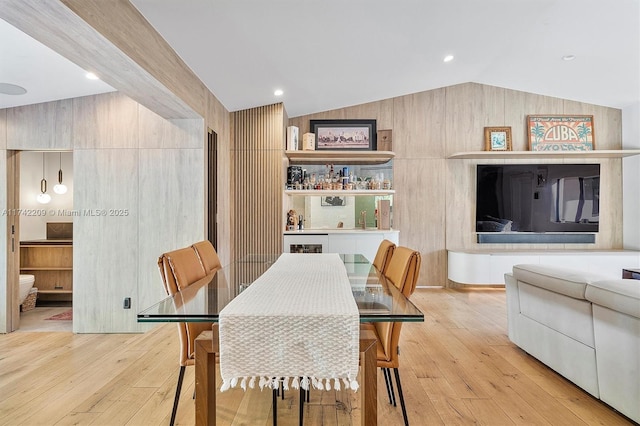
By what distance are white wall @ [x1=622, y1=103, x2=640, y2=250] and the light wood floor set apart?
3383mm

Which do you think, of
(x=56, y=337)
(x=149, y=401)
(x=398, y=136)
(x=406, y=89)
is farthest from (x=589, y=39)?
(x=56, y=337)

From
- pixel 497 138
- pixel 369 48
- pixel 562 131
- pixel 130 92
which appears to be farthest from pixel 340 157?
pixel 562 131

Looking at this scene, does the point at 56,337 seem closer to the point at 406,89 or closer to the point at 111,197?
the point at 111,197

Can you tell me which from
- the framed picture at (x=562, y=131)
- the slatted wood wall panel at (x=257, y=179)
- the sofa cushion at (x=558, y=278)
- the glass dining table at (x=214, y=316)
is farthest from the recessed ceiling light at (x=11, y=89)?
the framed picture at (x=562, y=131)

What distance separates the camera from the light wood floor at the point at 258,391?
6.23 feet

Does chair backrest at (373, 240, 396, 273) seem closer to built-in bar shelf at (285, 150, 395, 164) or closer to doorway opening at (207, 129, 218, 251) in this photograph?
doorway opening at (207, 129, 218, 251)

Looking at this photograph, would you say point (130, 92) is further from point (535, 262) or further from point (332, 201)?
point (535, 262)

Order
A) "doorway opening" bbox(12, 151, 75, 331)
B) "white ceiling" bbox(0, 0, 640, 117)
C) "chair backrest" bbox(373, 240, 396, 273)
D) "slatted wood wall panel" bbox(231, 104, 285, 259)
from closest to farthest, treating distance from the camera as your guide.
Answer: "chair backrest" bbox(373, 240, 396, 273)
"white ceiling" bbox(0, 0, 640, 117)
"doorway opening" bbox(12, 151, 75, 331)
"slatted wood wall panel" bbox(231, 104, 285, 259)

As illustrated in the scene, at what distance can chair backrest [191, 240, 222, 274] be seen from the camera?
7.14ft

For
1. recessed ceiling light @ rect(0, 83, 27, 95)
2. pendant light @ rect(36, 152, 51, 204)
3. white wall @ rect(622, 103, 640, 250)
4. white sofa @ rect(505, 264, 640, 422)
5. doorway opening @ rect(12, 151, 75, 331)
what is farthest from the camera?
white wall @ rect(622, 103, 640, 250)

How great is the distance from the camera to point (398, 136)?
5.23 metres

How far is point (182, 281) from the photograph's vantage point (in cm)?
170

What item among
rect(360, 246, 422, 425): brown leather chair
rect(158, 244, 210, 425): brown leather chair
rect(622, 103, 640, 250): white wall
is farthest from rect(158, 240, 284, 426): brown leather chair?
rect(622, 103, 640, 250): white wall

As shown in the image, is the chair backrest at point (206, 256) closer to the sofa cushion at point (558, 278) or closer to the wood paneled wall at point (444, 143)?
the sofa cushion at point (558, 278)
